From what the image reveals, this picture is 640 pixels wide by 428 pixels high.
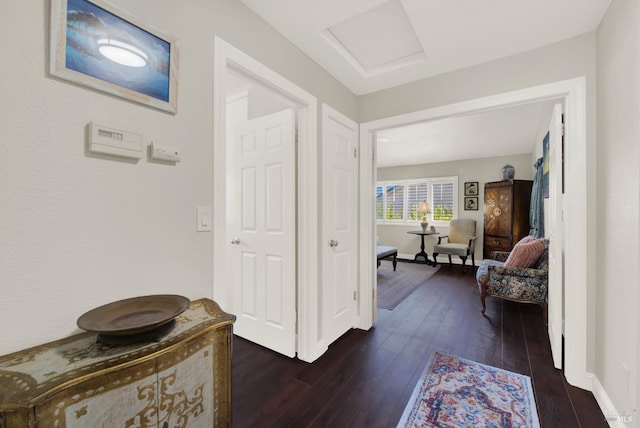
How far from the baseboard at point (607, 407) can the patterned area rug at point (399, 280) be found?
6.15 ft

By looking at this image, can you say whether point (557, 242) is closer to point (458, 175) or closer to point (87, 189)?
point (87, 189)

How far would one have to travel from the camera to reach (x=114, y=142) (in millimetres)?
1072

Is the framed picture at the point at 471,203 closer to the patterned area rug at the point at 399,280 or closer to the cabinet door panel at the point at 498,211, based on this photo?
the cabinet door panel at the point at 498,211

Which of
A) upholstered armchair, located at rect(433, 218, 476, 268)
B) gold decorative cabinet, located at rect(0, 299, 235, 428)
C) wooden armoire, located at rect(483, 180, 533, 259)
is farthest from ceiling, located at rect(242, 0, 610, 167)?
upholstered armchair, located at rect(433, 218, 476, 268)

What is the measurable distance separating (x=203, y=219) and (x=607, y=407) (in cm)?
251

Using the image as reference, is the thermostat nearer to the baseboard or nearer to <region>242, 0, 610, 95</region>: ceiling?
<region>242, 0, 610, 95</region>: ceiling

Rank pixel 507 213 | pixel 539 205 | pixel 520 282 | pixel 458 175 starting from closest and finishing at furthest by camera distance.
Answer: pixel 520 282, pixel 539 205, pixel 507 213, pixel 458 175

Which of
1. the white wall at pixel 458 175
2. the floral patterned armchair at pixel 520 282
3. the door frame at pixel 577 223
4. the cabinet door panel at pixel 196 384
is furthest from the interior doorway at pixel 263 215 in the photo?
the white wall at pixel 458 175

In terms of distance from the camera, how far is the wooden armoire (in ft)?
15.9

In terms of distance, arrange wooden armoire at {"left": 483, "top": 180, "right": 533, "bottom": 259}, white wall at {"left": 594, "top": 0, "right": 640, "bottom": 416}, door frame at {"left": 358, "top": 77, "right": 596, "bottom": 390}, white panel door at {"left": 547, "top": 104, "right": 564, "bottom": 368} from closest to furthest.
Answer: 1. white wall at {"left": 594, "top": 0, "right": 640, "bottom": 416}
2. door frame at {"left": 358, "top": 77, "right": 596, "bottom": 390}
3. white panel door at {"left": 547, "top": 104, "right": 564, "bottom": 368}
4. wooden armoire at {"left": 483, "top": 180, "right": 533, "bottom": 259}

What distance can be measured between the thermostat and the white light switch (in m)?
0.36

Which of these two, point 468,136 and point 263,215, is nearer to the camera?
point 263,215

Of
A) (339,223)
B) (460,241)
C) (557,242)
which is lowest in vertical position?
(460,241)

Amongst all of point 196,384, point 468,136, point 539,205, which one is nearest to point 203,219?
point 196,384
